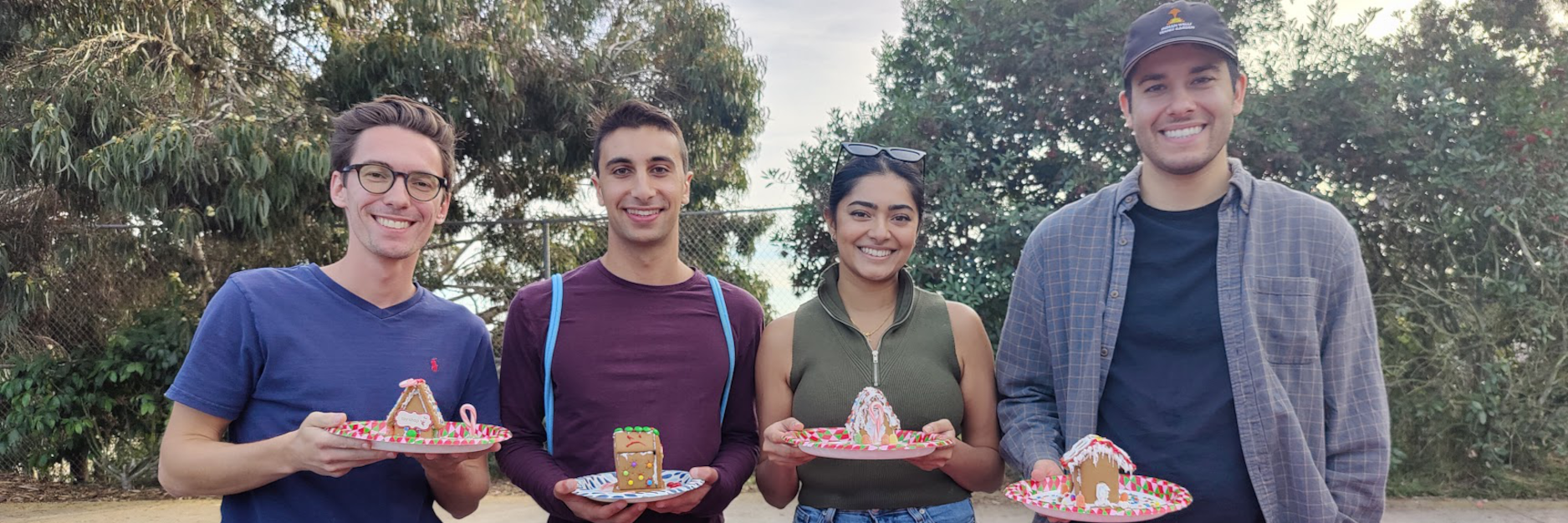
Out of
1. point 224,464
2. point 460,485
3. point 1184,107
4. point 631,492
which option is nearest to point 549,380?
point 460,485

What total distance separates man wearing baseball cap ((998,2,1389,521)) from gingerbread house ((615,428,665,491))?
41.8 inches

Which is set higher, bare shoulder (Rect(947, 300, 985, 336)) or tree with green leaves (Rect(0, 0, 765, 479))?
tree with green leaves (Rect(0, 0, 765, 479))

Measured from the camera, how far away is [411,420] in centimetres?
242

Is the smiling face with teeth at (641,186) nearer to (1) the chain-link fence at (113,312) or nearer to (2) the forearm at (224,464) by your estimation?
(2) the forearm at (224,464)

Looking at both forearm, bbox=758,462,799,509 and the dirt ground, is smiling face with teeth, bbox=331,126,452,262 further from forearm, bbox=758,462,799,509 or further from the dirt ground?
the dirt ground

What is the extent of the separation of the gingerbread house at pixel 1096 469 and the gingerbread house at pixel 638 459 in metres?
1.13

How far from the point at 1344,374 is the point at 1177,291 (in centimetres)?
46

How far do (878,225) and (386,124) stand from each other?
152 centimetres

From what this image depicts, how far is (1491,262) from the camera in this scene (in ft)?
24.7

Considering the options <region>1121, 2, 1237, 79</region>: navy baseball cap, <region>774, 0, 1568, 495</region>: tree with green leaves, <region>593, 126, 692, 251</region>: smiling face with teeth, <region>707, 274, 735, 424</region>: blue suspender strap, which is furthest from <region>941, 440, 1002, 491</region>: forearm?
<region>774, 0, 1568, 495</region>: tree with green leaves

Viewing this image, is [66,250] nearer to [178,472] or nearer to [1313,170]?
[178,472]

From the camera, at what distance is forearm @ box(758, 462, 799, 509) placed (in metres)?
3.03

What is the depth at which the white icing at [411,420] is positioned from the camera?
240 centimetres

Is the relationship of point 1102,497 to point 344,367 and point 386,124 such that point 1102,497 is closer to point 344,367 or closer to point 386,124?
point 344,367
